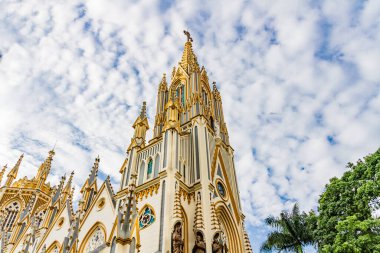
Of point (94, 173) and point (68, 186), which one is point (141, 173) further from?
point (68, 186)

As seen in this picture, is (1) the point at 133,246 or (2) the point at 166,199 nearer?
(1) the point at 133,246

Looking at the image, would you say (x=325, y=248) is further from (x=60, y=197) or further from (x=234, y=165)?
(x=60, y=197)

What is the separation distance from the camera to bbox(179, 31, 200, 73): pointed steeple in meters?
27.4

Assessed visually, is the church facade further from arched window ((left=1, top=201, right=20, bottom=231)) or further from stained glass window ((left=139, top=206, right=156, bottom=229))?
arched window ((left=1, top=201, right=20, bottom=231))

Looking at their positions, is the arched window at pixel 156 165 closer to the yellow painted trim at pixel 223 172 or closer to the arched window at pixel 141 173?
the arched window at pixel 141 173

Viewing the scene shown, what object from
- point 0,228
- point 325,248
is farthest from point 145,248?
point 0,228

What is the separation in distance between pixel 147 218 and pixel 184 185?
2.68 m

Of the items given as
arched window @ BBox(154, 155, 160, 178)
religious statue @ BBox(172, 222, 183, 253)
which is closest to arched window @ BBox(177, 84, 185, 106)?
arched window @ BBox(154, 155, 160, 178)

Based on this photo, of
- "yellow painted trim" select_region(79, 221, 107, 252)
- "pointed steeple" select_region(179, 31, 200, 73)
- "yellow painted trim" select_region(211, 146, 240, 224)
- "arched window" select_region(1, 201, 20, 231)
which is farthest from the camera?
"arched window" select_region(1, 201, 20, 231)

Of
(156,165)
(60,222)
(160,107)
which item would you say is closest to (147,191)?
(156,165)

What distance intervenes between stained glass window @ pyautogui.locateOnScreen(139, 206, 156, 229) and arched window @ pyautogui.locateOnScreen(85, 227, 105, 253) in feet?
11.1

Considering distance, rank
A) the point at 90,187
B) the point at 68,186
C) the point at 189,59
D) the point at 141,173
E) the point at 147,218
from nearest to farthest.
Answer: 1. the point at 147,218
2. the point at 141,173
3. the point at 90,187
4. the point at 68,186
5. the point at 189,59

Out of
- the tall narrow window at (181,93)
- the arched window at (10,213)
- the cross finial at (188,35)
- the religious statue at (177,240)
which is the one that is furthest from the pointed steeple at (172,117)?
the arched window at (10,213)

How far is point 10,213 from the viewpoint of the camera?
31922mm
